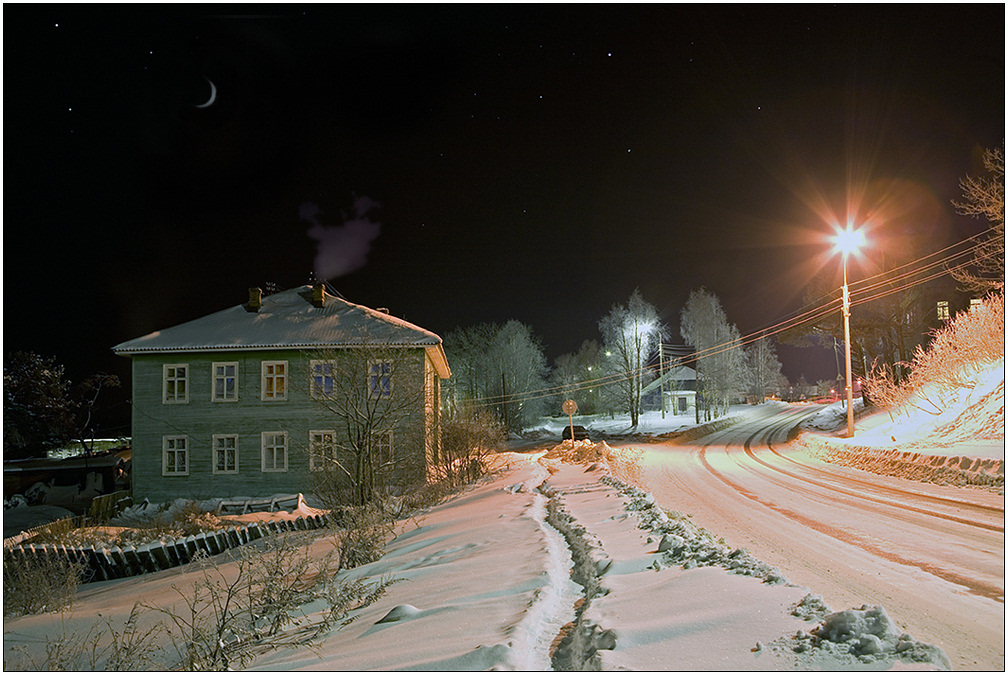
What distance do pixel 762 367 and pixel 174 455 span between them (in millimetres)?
79454

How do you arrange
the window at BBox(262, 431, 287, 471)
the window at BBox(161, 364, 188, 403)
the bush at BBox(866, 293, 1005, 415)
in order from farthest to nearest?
the window at BBox(161, 364, 188, 403) → the window at BBox(262, 431, 287, 471) → the bush at BBox(866, 293, 1005, 415)

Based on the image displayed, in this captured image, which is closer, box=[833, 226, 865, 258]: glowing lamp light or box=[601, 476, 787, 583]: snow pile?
box=[601, 476, 787, 583]: snow pile

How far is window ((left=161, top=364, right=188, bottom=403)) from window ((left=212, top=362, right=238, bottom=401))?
4.27ft

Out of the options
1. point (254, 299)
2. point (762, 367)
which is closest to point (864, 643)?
point (254, 299)

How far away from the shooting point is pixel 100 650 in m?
7.29

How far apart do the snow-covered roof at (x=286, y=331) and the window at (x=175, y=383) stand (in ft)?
3.07

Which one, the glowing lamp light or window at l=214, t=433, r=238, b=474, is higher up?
the glowing lamp light

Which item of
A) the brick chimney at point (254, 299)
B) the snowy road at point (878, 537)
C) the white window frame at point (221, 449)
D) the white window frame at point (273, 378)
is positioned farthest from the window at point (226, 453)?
the snowy road at point (878, 537)

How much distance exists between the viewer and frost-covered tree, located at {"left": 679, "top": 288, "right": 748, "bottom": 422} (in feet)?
174

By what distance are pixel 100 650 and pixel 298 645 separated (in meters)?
3.56

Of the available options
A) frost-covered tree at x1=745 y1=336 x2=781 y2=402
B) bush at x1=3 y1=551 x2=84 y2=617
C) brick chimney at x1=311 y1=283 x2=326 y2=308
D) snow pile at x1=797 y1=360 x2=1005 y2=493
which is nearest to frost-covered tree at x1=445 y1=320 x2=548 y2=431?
brick chimney at x1=311 y1=283 x2=326 y2=308

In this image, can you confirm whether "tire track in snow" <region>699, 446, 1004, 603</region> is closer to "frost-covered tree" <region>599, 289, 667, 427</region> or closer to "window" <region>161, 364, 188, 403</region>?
"window" <region>161, 364, 188, 403</region>

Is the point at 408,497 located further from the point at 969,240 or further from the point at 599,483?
the point at 969,240

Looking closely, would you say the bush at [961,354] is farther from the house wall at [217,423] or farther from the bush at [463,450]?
the house wall at [217,423]
